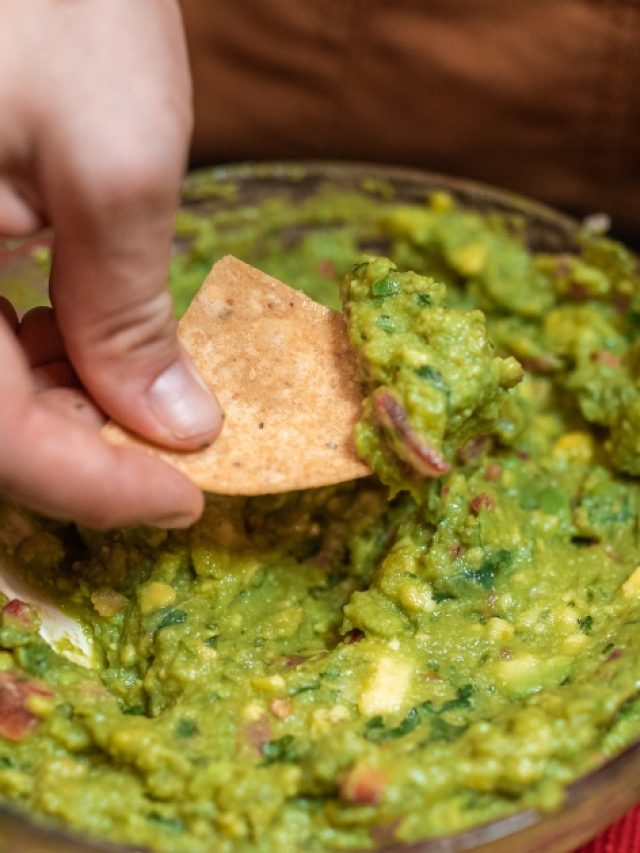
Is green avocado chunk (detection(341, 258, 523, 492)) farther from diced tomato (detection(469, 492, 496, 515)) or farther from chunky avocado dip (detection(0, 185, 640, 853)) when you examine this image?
diced tomato (detection(469, 492, 496, 515))

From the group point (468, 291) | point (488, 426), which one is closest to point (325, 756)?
point (488, 426)

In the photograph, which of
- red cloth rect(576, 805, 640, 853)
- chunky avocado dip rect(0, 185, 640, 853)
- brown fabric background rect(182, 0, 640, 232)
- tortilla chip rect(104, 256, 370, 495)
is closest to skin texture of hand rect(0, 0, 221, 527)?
tortilla chip rect(104, 256, 370, 495)

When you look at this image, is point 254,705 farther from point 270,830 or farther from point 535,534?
point 535,534

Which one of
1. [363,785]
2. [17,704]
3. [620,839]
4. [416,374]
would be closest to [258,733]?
[363,785]

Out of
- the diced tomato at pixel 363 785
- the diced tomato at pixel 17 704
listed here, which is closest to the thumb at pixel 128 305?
the diced tomato at pixel 17 704

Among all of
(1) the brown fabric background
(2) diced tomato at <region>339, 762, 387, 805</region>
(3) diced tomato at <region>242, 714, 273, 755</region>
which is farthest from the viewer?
(1) the brown fabric background

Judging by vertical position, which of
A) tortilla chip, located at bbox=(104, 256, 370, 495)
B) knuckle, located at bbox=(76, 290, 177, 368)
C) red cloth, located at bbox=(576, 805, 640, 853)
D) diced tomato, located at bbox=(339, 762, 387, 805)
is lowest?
red cloth, located at bbox=(576, 805, 640, 853)

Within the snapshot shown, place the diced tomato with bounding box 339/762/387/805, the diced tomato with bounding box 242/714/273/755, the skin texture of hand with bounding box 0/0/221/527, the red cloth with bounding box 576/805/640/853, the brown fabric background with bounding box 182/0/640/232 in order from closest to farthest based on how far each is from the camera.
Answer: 1. the skin texture of hand with bounding box 0/0/221/527
2. the diced tomato with bounding box 339/762/387/805
3. the diced tomato with bounding box 242/714/273/755
4. the red cloth with bounding box 576/805/640/853
5. the brown fabric background with bounding box 182/0/640/232
